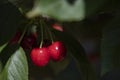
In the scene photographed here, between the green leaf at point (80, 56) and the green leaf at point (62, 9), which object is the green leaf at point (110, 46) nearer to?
the green leaf at point (80, 56)

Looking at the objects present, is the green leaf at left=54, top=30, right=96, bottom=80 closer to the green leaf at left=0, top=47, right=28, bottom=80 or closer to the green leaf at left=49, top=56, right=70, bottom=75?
the green leaf at left=0, top=47, right=28, bottom=80

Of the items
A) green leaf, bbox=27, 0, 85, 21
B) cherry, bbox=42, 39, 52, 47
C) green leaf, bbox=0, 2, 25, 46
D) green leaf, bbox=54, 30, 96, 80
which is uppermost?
green leaf, bbox=27, 0, 85, 21

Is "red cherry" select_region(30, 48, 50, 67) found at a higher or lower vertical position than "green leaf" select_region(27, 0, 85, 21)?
lower

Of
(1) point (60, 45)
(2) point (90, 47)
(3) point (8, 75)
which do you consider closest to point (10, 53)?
(3) point (8, 75)

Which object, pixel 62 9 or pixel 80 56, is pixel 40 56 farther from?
pixel 62 9

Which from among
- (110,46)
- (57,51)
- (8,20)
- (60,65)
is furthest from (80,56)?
(60,65)

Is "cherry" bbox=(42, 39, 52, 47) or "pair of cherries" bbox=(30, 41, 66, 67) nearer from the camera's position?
"pair of cherries" bbox=(30, 41, 66, 67)

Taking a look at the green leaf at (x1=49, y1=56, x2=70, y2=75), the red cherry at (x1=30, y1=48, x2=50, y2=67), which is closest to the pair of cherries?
the red cherry at (x1=30, y1=48, x2=50, y2=67)
